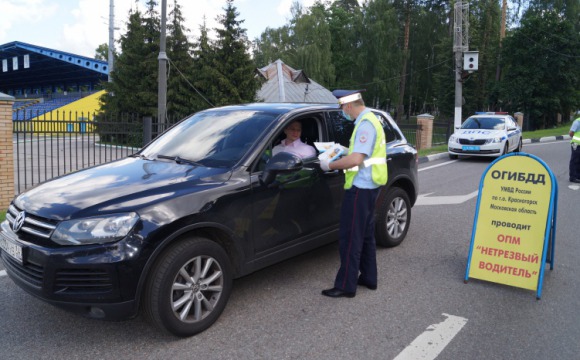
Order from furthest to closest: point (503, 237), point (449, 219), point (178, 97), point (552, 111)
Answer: point (552, 111), point (178, 97), point (449, 219), point (503, 237)

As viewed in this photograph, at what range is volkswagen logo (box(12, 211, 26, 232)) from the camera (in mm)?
3403

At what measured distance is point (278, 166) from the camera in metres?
3.90

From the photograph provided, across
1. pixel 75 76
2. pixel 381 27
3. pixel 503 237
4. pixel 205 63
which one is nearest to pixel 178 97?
pixel 205 63

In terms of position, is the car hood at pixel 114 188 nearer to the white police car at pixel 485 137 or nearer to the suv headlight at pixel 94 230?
the suv headlight at pixel 94 230

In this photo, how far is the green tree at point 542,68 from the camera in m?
35.2

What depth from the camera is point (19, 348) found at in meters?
3.37

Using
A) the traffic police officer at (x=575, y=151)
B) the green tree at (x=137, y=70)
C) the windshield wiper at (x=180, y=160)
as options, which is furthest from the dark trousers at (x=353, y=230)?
the green tree at (x=137, y=70)

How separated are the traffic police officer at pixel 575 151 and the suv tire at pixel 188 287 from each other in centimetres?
953

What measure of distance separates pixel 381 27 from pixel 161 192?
155ft

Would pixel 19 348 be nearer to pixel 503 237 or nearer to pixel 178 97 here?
pixel 503 237

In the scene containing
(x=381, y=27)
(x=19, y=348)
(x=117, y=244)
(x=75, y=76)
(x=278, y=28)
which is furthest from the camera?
(x=75, y=76)

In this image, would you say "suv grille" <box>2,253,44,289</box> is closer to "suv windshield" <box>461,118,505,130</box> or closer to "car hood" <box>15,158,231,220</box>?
"car hood" <box>15,158,231,220</box>

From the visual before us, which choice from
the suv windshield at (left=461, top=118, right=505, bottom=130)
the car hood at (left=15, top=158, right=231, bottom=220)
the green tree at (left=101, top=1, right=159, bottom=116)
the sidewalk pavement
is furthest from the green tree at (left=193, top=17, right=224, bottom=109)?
the car hood at (left=15, top=158, right=231, bottom=220)

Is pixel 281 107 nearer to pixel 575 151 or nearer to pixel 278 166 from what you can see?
pixel 278 166
